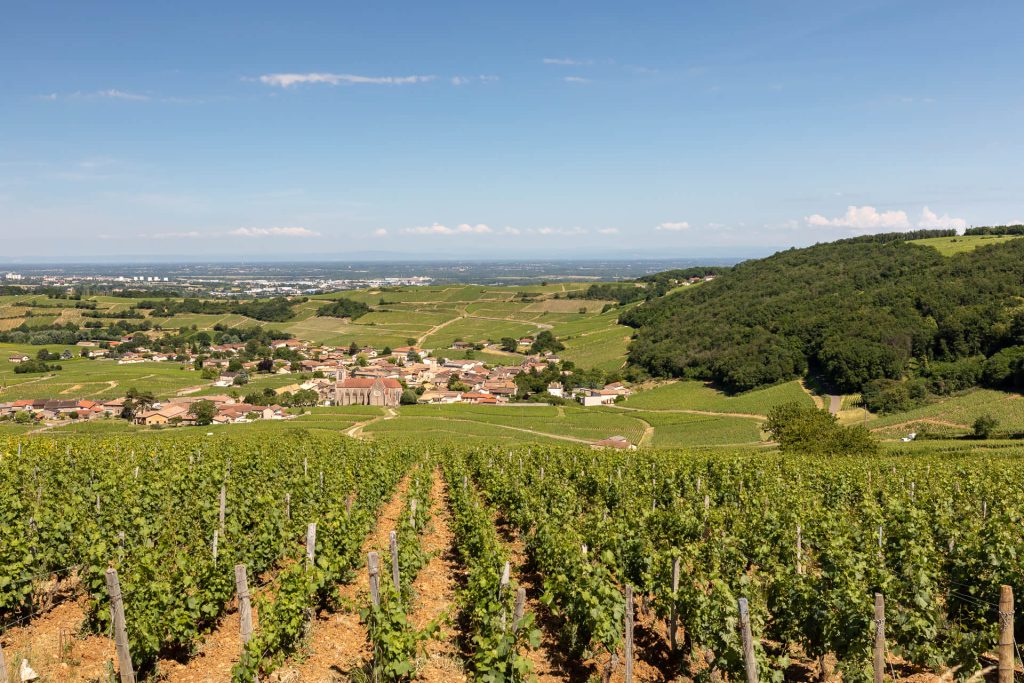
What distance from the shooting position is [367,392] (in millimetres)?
88688

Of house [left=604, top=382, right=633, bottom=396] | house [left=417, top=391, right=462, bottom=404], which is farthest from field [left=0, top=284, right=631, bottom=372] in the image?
house [left=417, top=391, right=462, bottom=404]

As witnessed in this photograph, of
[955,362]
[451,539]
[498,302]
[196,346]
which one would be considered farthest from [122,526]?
[498,302]

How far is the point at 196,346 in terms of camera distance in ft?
449

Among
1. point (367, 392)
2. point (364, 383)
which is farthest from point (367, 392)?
point (364, 383)

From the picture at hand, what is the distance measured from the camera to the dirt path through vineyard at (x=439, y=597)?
10137 millimetres

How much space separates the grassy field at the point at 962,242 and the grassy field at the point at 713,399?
52.6 m

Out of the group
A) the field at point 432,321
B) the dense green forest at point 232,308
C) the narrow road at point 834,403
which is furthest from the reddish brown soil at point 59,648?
the dense green forest at point 232,308

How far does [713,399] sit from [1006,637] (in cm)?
7581

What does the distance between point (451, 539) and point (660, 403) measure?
6665 cm

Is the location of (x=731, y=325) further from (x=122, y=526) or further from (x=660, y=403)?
(x=122, y=526)

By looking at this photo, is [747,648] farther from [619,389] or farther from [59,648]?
[619,389]

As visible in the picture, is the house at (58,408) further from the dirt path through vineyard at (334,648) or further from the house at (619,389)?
the dirt path through vineyard at (334,648)

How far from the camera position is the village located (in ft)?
236

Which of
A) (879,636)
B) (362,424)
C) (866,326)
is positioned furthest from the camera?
(866,326)
